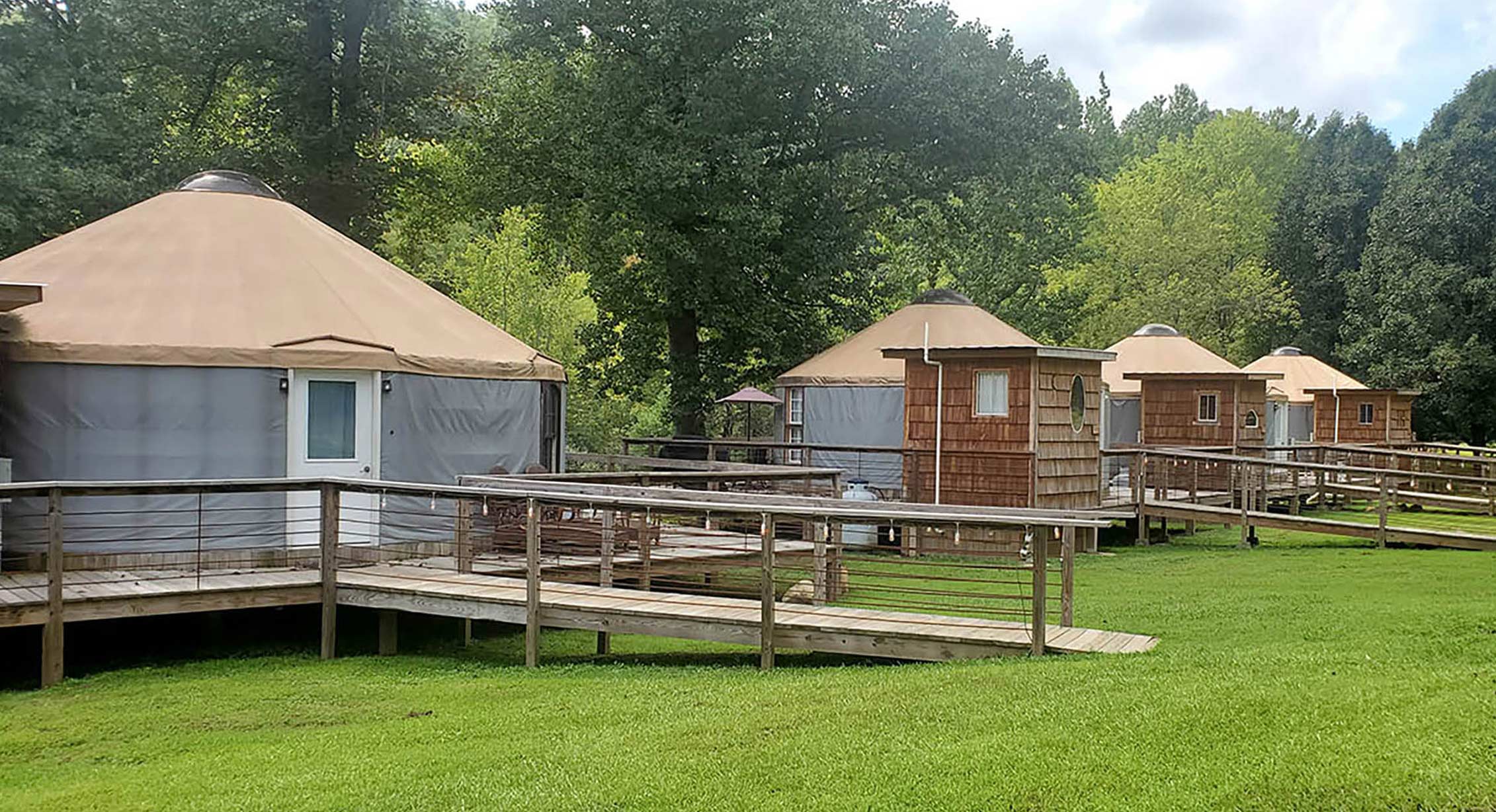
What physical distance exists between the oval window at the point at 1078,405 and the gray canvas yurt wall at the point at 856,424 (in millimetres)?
2538

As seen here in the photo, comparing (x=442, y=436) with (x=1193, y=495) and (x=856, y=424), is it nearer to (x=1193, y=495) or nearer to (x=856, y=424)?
(x=856, y=424)

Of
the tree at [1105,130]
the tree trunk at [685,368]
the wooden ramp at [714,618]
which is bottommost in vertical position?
the wooden ramp at [714,618]

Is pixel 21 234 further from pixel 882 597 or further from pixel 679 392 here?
pixel 882 597

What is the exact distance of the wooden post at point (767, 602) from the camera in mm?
7480

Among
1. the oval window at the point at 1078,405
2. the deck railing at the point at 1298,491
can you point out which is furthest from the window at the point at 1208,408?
the oval window at the point at 1078,405

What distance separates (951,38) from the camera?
19438mm

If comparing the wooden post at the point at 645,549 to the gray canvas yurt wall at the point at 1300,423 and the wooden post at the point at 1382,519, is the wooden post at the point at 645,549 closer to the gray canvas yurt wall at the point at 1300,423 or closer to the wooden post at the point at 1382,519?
the wooden post at the point at 1382,519

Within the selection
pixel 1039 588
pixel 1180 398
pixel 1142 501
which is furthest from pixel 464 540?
pixel 1180 398

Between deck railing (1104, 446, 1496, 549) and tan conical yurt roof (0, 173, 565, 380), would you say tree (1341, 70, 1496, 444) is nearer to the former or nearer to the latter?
deck railing (1104, 446, 1496, 549)

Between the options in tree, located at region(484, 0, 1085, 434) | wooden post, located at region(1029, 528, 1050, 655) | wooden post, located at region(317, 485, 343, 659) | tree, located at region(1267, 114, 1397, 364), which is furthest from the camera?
tree, located at region(1267, 114, 1397, 364)

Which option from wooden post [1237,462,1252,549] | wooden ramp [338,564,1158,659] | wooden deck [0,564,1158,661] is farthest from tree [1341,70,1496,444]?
wooden deck [0,564,1158,661]

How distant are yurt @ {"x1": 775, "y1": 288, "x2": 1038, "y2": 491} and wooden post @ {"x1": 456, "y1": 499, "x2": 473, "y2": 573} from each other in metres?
8.18

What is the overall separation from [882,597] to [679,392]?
9.48m

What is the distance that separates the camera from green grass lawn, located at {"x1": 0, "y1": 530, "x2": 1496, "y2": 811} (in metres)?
4.62
